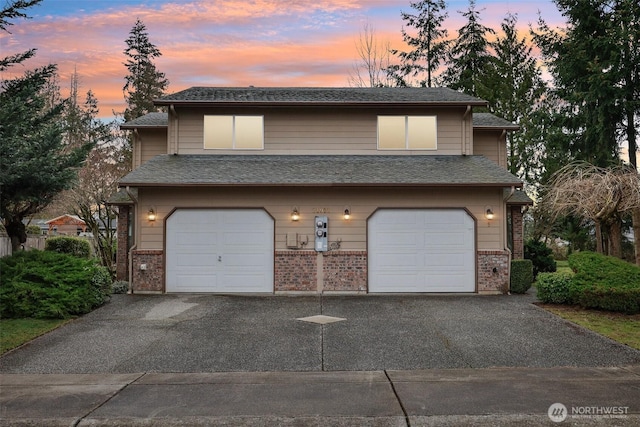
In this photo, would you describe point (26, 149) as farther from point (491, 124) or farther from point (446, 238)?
point (491, 124)

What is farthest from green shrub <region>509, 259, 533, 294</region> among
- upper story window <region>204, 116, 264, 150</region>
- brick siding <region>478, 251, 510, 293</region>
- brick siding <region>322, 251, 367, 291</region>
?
upper story window <region>204, 116, 264, 150</region>

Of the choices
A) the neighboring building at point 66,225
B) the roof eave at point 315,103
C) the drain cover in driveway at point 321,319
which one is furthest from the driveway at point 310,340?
the neighboring building at point 66,225

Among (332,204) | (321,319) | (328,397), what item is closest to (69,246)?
(332,204)

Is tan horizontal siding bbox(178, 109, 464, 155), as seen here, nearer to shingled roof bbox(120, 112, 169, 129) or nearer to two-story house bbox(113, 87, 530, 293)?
two-story house bbox(113, 87, 530, 293)

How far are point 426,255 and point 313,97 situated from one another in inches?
253

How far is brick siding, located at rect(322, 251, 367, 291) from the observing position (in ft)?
42.4

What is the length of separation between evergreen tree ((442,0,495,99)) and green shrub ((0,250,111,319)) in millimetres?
24092

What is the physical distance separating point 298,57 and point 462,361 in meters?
17.8

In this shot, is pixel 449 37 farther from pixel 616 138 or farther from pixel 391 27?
pixel 616 138

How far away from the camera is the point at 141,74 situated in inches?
1355

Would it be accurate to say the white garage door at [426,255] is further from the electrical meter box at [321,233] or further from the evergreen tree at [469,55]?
the evergreen tree at [469,55]

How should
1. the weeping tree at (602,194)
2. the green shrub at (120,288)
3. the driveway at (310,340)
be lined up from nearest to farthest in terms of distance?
the driveway at (310,340), the weeping tree at (602,194), the green shrub at (120,288)

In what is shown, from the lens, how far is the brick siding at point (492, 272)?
42.5 ft

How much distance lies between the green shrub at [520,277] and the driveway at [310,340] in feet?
5.00
